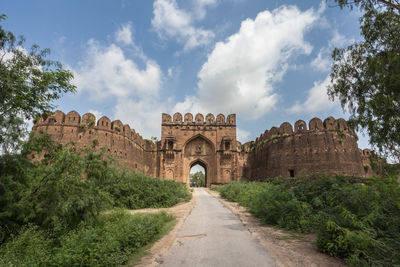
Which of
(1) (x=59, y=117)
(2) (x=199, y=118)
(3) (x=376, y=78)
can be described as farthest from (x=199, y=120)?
(3) (x=376, y=78)

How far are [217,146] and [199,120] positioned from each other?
409 cm

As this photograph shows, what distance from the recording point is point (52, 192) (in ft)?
15.9

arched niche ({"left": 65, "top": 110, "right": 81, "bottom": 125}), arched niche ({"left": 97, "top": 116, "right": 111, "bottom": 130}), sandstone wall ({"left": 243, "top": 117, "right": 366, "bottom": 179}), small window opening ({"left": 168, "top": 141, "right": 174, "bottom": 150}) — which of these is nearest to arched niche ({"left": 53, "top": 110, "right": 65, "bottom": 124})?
arched niche ({"left": 65, "top": 110, "right": 81, "bottom": 125})

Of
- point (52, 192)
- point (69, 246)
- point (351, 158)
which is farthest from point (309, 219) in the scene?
point (351, 158)

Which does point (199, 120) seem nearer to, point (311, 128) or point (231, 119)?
point (231, 119)

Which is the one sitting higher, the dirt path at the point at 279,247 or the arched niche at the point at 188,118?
the arched niche at the point at 188,118

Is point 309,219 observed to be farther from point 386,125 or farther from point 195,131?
point 195,131

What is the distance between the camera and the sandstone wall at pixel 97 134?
64.7ft

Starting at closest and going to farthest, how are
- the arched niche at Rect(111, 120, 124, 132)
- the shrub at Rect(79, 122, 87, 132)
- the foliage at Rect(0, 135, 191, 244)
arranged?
the foliage at Rect(0, 135, 191, 244)
the shrub at Rect(79, 122, 87, 132)
the arched niche at Rect(111, 120, 124, 132)

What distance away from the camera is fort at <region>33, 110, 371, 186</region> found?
2048 centimetres

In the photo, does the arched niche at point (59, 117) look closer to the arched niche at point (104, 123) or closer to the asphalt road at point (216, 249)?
the arched niche at point (104, 123)

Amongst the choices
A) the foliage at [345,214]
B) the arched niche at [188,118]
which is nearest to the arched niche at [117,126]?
the arched niche at [188,118]

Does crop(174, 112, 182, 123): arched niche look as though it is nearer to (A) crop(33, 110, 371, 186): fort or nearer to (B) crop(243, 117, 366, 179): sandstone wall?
(A) crop(33, 110, 371, 186): fort

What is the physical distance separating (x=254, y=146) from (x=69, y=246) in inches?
1058
